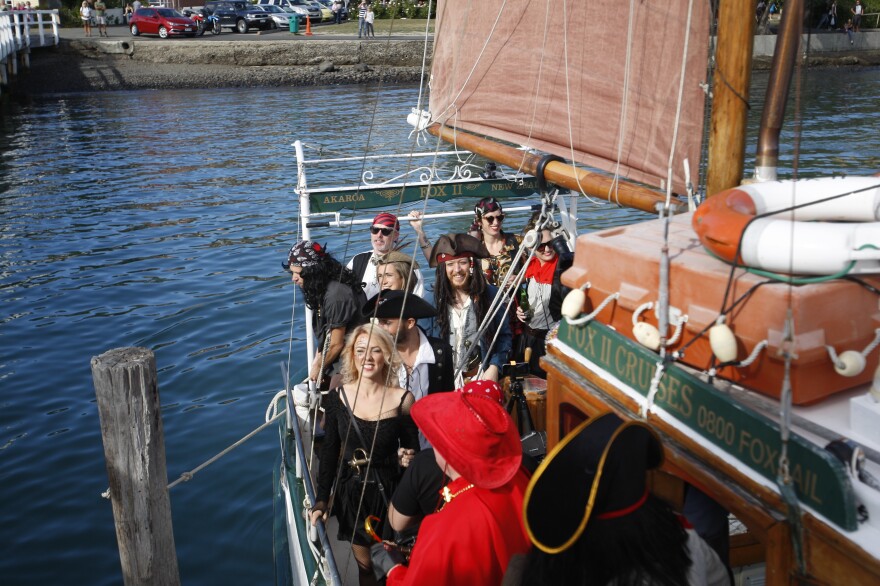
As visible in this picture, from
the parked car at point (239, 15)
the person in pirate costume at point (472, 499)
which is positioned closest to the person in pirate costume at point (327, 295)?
the person in pirate costume at point (472, 499)

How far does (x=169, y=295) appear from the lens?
1313 cm

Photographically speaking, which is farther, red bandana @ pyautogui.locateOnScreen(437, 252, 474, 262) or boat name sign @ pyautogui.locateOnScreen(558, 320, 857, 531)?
red bandana @ pyautogui.locateOnScreen(437, 252, 474, 262)

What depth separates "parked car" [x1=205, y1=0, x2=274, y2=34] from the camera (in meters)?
45.1

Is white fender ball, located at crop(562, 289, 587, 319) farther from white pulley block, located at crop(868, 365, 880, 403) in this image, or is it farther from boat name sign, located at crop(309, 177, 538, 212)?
boat name sign, located at crop(309, 177, 538, 212)

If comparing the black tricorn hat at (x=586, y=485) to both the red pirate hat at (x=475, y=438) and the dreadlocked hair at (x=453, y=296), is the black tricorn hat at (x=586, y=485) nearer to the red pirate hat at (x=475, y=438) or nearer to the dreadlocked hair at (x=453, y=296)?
the red pirate hat at (x=475, y=438)

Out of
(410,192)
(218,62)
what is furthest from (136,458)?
(218,62)

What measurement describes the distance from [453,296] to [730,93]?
7.68 ft

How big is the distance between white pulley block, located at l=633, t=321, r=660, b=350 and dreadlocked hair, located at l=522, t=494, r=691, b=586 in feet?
2.21

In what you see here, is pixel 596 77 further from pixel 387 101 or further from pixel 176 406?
pixel 387 101

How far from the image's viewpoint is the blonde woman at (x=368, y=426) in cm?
425

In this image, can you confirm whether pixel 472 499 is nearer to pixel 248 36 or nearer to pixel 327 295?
pixel 327 295

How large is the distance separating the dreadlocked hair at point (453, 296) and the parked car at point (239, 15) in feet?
142

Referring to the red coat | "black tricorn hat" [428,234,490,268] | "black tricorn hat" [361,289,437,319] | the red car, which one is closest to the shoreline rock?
the red car

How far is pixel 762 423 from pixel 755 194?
82cm
